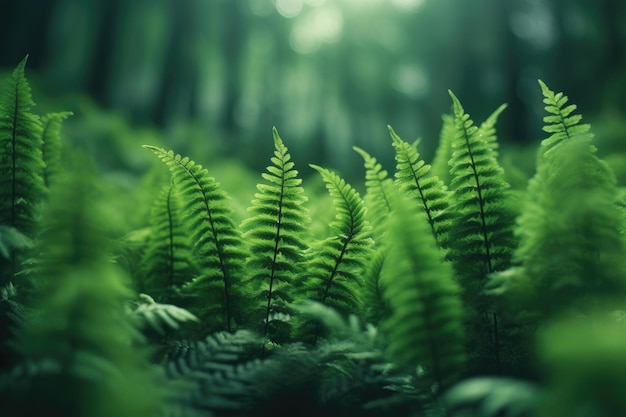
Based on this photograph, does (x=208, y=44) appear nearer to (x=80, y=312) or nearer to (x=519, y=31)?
(x=519, y=31)

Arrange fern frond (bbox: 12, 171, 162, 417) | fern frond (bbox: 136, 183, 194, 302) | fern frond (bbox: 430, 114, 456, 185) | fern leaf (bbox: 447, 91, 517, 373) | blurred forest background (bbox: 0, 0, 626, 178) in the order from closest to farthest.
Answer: fern frond (bbox: 12, 171, 162, 417) → fern leaf (bbox: 447, 91, 517, 373) → fern frond (bbox: 136, 183, 194, 302) → fern frond (bbox: 430, 114, 456, 185) → blurred forest background (bbox: 0, 0, 626, 178)

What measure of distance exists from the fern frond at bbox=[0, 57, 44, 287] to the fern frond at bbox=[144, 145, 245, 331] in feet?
1.22

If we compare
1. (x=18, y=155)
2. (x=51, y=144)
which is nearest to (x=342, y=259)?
(x=18, y=155)

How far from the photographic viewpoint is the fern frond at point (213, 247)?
1094 millimetres

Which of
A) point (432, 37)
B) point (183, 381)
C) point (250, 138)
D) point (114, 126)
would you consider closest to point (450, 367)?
point (183, 381)

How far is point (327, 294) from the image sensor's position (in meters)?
1.14

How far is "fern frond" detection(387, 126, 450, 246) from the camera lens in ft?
3.66

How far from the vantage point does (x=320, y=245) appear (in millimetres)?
1129

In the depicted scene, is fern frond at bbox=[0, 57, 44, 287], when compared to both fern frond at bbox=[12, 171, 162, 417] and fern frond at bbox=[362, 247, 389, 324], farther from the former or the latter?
fern frond at bbox=[362, 247, 389, 324]

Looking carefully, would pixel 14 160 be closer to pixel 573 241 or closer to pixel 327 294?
pixel 327 294

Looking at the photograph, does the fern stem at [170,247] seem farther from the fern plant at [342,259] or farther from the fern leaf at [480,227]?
the fern leaf at [480,227]

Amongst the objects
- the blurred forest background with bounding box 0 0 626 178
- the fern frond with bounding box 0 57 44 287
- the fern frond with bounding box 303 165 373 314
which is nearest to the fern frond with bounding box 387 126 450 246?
the fern frond with bounding box 303 165 373 314

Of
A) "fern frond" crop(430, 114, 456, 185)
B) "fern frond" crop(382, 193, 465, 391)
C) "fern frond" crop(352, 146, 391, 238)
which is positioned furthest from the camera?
"fern frond" crop(430, 114, 456, 185)

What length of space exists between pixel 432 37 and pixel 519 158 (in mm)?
9642
